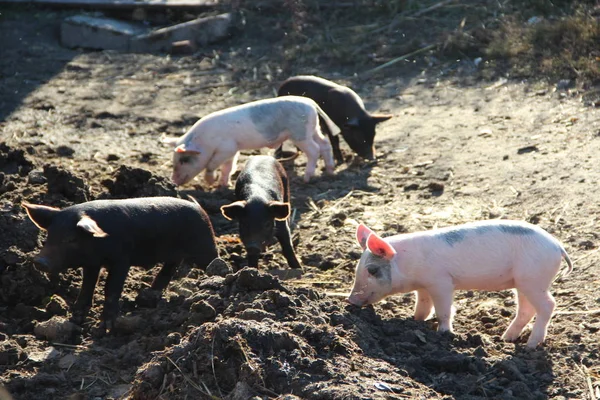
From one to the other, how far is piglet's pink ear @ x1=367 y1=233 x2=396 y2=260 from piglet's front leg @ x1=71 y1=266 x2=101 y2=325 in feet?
5.32

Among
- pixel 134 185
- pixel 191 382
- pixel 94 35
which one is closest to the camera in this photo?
pixel 191 382

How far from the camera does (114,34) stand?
1337 centimetres

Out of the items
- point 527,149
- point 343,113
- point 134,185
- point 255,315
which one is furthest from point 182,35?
point 255,315

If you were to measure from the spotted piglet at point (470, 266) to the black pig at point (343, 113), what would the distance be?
12.2ft

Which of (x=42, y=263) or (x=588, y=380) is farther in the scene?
(x=42, y=263)

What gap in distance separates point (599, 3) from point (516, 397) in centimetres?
820

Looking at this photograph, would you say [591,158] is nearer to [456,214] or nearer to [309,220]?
[456,214]

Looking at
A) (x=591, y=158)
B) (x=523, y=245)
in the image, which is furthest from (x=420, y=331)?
(x=591, y=158)

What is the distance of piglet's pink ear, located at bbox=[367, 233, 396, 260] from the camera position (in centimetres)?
588

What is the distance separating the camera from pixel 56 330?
560cm

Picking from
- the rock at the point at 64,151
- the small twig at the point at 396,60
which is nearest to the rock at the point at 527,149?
the small twig at the point at 396,60

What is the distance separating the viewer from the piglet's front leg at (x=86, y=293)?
19.4 ft

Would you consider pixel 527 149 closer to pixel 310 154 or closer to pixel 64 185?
pixel 310 154

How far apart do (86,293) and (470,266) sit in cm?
229
